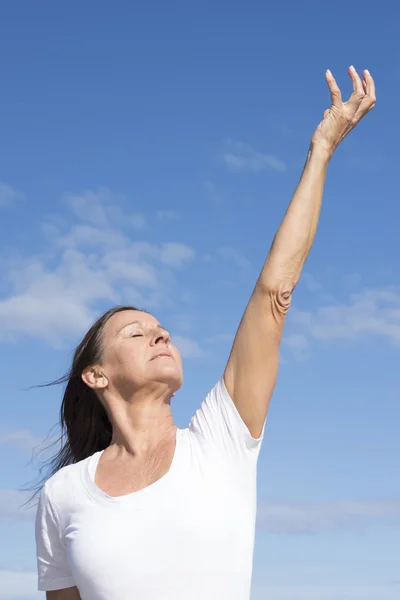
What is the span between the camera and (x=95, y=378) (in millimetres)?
5371

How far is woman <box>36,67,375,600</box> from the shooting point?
14.3 ft

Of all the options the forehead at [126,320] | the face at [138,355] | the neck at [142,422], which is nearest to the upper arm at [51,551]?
the neck at [142,422]

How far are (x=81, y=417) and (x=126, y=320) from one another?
33.7 inches

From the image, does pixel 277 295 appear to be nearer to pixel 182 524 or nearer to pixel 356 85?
pixel 182 524

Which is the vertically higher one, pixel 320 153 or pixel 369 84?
pixel 369 84

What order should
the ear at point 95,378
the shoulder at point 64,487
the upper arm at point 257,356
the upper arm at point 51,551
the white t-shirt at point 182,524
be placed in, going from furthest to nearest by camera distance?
the ear at point 95,378 → the upper arm at point 51,551 → the shoulder at point 64,487 → the upper arm at point 257,356 → the white t-shirt at point 182,524

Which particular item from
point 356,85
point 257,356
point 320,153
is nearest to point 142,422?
point 257,356

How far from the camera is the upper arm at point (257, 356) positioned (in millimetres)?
4516

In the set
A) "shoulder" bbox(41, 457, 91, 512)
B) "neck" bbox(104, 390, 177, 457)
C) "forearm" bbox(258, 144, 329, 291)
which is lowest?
"shoulder" bbox(41, 457, 91, 512)

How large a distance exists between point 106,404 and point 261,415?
1160 millimetres

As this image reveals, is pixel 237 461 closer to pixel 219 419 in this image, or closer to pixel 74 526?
pixel 219 419

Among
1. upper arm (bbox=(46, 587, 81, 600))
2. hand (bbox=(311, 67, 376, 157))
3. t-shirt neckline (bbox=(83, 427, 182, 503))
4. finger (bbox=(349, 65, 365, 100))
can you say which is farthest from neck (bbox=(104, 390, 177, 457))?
finger (bbox=(349, 65, 365, 100))

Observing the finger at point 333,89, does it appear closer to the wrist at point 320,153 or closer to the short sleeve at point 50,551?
the wrist at point 320,153

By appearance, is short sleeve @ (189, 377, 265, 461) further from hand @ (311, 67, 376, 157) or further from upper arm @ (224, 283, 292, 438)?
hand @ (311, 67, 376, 157)
